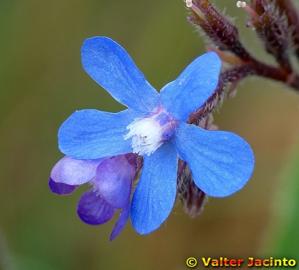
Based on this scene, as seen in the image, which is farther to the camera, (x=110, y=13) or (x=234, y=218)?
(x=110, y=13)

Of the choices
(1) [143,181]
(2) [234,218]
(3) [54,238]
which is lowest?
(2) [234,218]

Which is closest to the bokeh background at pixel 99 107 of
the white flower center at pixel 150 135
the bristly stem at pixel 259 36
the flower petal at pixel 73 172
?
the bristly stem at pixel 259 36

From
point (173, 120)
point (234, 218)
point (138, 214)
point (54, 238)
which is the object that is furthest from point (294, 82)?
point (54, 238)

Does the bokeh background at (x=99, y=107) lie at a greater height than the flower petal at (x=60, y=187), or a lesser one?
lesser

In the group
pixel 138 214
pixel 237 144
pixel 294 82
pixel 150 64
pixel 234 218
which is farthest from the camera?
pixel 150 64

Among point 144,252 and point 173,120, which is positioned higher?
point 173,120

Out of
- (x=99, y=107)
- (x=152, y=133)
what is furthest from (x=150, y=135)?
(x=99, y=107)

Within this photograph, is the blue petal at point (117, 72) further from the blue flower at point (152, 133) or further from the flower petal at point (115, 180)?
the flower petal at point (115, 180)

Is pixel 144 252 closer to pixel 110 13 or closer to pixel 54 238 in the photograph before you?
pixel 54 238
